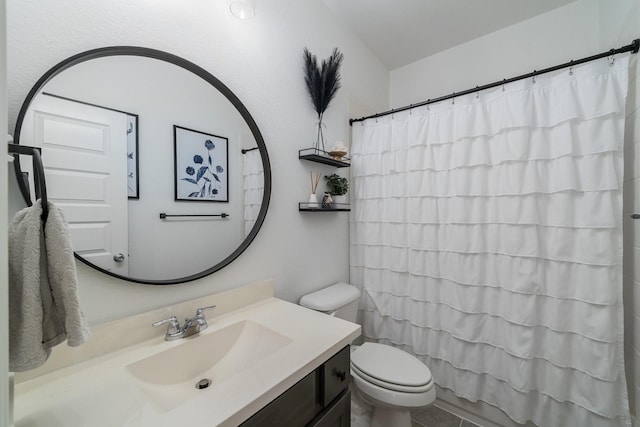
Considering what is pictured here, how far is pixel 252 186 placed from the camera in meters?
1.25

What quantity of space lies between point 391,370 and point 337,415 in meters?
0.50

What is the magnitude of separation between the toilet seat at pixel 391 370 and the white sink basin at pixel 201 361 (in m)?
0.62

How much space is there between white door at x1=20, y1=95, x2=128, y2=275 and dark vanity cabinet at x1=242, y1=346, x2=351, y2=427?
26.3 inches

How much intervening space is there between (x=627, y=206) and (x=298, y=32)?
1.98 meters

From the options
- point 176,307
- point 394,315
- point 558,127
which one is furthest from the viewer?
point 394,315

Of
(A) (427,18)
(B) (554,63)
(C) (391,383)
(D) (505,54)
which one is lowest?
(C) (391,383)

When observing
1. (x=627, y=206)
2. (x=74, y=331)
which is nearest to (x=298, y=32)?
(x=74, y=331)

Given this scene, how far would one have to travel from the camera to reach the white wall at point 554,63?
117cm

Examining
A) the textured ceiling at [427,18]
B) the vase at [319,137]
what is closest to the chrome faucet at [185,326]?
the vase at [319,137]

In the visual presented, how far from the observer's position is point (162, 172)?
96cm

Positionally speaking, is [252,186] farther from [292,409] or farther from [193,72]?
[292,409]

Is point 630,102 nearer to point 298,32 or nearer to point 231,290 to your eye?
point 298,32

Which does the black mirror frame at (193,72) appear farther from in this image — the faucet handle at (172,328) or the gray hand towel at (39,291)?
the gray hand towel at (39,291)

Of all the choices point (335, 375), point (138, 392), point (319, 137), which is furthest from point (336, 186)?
point (138, 392)
